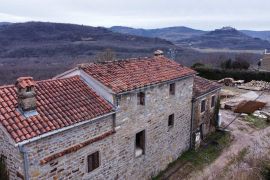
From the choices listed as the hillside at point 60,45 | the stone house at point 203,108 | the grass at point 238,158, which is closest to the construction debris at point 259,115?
the stone house at point 203,108

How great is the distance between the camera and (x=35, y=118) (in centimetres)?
1138

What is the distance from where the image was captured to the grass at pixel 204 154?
19.6 metres

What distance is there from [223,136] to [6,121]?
18746mm

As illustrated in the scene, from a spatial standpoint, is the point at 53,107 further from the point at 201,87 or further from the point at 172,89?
the point at 201,87

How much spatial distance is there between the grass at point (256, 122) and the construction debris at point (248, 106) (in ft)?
5.38

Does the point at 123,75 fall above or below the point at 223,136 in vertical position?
above

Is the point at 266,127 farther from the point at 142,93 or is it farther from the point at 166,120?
the point at 142,93

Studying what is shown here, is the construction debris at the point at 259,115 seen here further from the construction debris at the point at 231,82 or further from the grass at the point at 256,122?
the construction debris at the point at 231,82

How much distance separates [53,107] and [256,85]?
4015cm

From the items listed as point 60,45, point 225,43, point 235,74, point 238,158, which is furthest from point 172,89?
point 225,43

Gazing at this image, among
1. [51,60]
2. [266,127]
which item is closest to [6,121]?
[266,127]

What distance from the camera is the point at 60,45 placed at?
108062mm

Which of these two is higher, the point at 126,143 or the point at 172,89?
the point at 172,89

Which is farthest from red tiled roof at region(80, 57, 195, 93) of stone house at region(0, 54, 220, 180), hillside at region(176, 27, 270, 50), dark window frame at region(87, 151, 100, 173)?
hillside at region(176, 27, 270, 50)
